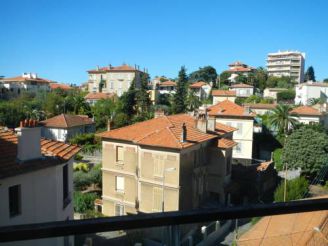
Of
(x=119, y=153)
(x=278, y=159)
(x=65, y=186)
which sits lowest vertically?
(x=278, y=159)

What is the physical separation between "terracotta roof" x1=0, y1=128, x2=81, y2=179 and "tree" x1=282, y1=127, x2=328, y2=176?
69.5 feet

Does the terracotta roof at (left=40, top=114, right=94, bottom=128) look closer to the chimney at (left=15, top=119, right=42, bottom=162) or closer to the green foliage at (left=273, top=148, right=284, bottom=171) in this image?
the green foliage at (left=273, top=148, right=284, bottom=171)

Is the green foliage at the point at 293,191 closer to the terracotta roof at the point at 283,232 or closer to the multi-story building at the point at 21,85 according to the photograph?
the terracotta roof at the point at 283,232

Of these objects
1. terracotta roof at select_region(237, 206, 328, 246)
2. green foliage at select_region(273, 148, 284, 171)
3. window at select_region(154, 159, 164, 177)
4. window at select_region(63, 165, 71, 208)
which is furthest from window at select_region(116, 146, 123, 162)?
terracotta roof at select_region(237, 206, 328, 246)

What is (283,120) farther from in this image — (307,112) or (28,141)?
(28,141)

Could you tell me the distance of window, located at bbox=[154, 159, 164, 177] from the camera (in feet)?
60.5

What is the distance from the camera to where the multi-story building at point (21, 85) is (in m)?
75.6

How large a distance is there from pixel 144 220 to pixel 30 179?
28.0 feet

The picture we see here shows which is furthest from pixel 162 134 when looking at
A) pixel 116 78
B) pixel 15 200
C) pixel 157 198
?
pixel 116 78

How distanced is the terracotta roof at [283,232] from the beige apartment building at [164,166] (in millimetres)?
15274

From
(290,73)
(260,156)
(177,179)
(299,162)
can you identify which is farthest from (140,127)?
(290,73)

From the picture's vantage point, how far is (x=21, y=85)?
76.8 meters

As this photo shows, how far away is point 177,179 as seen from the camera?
716 inches

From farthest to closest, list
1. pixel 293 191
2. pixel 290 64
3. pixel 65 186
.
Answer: pixel 290 64 < pixel 293 191 < pixel 65 186
